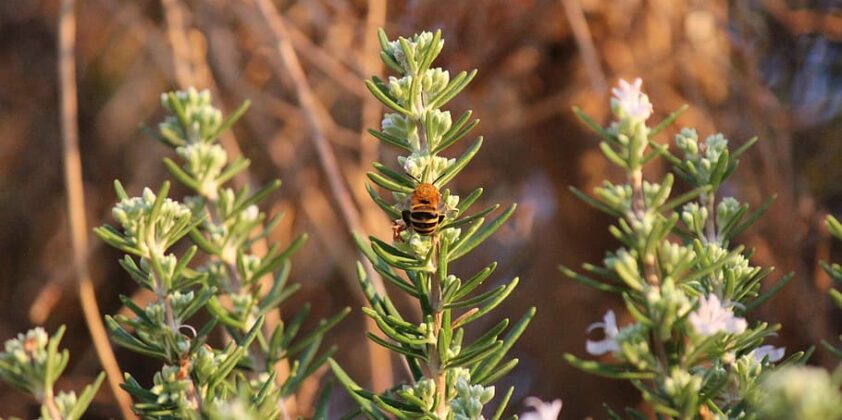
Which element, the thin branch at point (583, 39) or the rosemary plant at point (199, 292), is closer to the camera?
the rosemary plant at point (199, 292)

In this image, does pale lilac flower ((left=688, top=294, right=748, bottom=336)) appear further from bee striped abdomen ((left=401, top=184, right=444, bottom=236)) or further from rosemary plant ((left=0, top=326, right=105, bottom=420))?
rosemary plant ((left=0, top=326, right=105, bottom=420))

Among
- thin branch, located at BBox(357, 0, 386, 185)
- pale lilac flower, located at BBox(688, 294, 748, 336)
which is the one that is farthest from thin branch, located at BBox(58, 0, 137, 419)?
pale lilac flower, located at BBox(688, 294, 748, 336)

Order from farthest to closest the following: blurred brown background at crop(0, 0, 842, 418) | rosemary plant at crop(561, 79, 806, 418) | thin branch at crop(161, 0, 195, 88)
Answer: blurred brown background at crop(0, 0, 842, 418)
thin branch at crop(161, 0, 195, 88)
rosemary plant at crop(561, 79, 806, 418)

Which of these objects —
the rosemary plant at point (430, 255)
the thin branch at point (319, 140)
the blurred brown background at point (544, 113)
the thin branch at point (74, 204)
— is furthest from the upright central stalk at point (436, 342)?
the blurred brown background at point (544, 113)

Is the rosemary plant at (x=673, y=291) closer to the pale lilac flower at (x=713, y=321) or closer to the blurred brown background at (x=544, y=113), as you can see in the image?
the pale lilac flower at (x=713, y=321)

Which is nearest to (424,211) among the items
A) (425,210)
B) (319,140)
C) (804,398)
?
(425,210)

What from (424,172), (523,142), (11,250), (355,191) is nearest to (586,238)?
(523,142)
